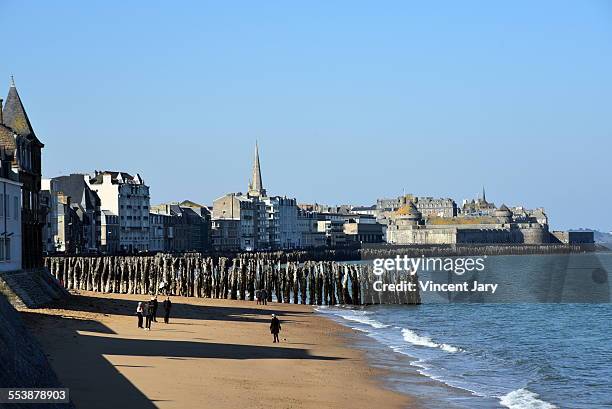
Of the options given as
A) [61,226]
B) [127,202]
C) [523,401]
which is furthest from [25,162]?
[127,202]

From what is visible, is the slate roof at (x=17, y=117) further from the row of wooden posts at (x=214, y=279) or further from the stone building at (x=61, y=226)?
the stone building at (x=61, y=226)

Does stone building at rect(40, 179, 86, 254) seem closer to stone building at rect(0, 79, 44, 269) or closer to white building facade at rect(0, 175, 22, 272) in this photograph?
stone building at rect(0, 79, 44, 269)

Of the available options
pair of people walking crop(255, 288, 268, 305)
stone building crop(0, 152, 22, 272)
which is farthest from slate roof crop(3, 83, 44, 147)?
pair of people walking crop(255, 288, 268, 305)

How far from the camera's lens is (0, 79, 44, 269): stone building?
141ft

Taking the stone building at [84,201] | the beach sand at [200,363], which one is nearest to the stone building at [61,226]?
the stone building at [84,201]

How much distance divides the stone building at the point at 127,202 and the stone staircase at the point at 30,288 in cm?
8866

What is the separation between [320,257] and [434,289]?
3141 inches

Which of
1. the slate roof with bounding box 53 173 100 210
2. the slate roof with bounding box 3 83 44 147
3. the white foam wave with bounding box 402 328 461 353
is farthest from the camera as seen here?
the slate roof with bounding box 53 173 100 210

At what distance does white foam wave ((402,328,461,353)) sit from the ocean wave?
9.77 meters

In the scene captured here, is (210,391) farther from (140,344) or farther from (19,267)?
(19,267)

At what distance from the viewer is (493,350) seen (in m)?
38.0

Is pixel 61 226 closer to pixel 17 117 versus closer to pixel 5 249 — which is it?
pixel 17 117

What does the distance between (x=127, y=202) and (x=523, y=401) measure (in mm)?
116055

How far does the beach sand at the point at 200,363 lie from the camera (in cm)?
2116
